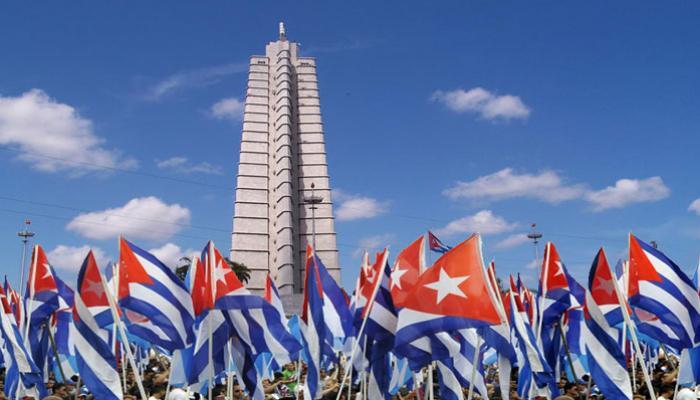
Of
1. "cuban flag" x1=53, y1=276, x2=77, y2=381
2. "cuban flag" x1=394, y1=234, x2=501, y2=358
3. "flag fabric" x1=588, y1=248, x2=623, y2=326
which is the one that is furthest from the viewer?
"cuban flag" x1=53, y1=276, x2=77, y2=381

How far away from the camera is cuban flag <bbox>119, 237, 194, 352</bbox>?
1042cm

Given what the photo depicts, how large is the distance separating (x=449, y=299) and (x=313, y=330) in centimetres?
268

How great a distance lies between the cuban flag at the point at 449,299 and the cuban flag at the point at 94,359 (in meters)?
3.94

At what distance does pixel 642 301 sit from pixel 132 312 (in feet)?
24.7

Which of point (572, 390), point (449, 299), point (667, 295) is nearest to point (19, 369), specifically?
point (449, 299)

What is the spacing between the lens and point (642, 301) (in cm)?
1037

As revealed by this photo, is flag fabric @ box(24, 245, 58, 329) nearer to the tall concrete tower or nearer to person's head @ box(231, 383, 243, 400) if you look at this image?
person's head @ box(231, 383, 243, 400)

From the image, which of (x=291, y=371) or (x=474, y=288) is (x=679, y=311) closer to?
(x=474, y=288)

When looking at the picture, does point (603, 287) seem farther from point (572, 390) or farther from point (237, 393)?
point (237, 393)

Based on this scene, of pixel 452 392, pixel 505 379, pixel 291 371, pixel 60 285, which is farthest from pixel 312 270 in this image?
pixel 291 371

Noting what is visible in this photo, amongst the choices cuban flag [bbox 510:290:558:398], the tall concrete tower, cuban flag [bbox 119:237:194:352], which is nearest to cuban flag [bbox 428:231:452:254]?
cuban flag [bbox 510:290:558:398]

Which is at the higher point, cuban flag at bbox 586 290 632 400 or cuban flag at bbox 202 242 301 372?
cuban flag at bbox 202 242 301 372

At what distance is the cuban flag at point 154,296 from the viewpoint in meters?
10.4

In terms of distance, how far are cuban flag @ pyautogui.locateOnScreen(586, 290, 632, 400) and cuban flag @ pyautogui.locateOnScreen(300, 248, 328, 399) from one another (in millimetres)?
3707
